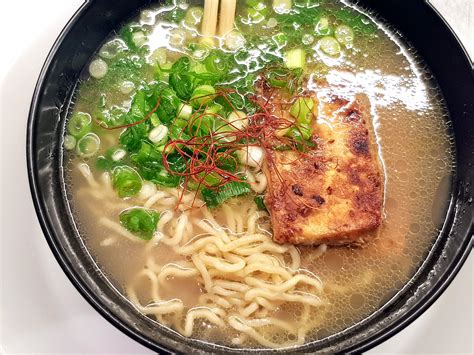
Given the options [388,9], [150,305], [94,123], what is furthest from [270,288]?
[388,9]

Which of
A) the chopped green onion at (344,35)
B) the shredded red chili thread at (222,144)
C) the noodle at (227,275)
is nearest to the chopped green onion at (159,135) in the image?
the shredded red chili thread at (222,144)

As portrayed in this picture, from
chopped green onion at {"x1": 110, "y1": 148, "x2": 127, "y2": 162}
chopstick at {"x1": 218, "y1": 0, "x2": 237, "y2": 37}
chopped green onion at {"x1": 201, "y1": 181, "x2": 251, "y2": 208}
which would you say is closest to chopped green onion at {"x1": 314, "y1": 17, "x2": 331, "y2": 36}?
chopstick at {"x1": 218, "y1": 0, "x2": 237, "y2": 37}

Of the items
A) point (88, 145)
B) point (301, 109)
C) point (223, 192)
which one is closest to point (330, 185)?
point (301, 109)

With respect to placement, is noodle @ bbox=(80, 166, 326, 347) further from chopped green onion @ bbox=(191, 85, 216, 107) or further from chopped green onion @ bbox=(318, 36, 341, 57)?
chopped green onion @ bbox=(318, 36, 341, 57)

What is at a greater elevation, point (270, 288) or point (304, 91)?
point (304, 91)

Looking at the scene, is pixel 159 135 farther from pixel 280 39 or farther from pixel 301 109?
pixel 280 39

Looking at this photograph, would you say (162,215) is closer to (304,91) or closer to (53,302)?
(53,302)
